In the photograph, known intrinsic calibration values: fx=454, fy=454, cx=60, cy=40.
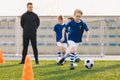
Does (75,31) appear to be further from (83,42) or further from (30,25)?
(83,42)

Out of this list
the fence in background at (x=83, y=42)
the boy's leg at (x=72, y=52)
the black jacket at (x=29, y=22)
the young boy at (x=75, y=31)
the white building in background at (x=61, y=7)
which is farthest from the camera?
the white building in background at (x=61, y=7)

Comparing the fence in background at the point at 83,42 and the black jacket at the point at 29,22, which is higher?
the black jacket at the point at 29,22

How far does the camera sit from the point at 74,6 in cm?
2042

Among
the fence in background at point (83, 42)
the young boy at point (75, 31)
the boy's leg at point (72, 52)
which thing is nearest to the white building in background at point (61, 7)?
the fence in background at point (83, 42)

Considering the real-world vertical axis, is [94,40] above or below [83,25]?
below

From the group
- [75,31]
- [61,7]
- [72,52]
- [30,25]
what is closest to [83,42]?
[61,7]

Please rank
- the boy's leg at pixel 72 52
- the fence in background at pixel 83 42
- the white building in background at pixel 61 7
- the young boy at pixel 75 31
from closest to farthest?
the boy's leg at pixel 72 52, the young boy at pixel 75 31, the fence in background at pixel 83 42, the white building in background at pixel 61 7

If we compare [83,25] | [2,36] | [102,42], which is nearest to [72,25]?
[83,25]

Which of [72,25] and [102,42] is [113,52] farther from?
[72,25]

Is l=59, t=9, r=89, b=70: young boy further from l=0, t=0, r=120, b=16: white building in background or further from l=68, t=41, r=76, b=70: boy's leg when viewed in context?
l=0, t=0, r=120, b=16: white building in background

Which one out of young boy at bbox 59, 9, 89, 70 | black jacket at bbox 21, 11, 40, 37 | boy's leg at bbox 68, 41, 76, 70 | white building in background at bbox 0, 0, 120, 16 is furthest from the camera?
white building in background at bbox 0, 0, 120, 16

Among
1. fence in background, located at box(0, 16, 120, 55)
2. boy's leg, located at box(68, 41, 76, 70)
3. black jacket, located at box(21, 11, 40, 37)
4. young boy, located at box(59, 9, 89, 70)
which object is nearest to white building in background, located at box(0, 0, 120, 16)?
fence in background, located at box(0, 16, 120, 55)

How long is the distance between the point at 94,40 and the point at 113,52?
96cm

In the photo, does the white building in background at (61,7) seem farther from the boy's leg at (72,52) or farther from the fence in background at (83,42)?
the boy's leg at (72,52)
